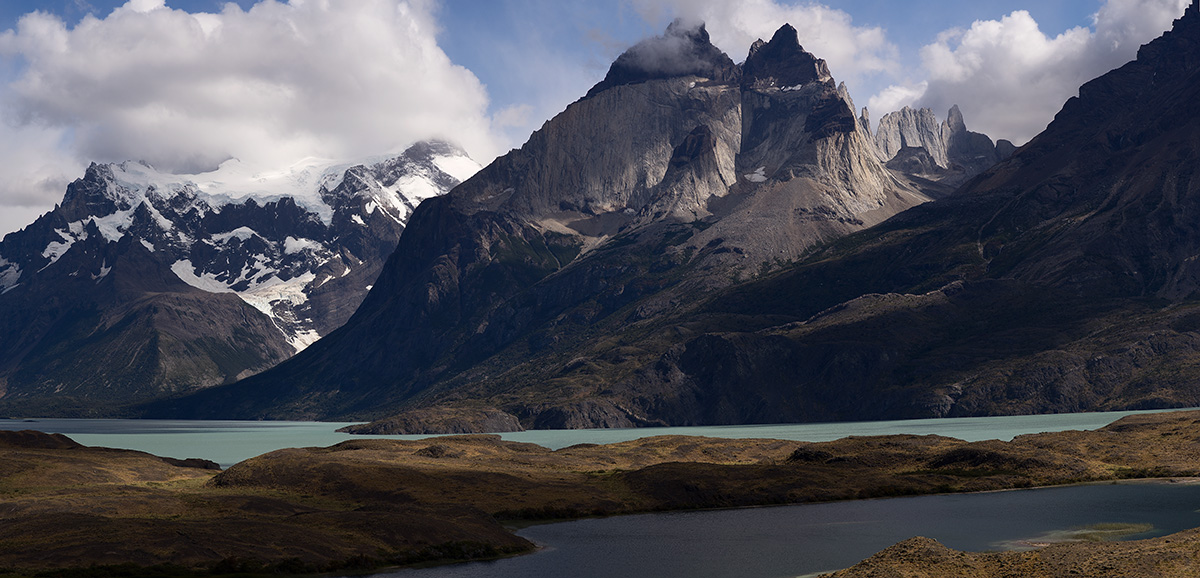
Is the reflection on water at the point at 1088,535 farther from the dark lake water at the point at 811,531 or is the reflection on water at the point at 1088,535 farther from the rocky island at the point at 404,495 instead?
the rocky island at the point at 404,495

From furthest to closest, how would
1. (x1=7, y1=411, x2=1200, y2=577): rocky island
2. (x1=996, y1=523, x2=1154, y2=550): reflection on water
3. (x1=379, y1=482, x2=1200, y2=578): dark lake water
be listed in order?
(x1=996, y1=523, x2=1154, y2=550): reflection on water → (x1=379, y1=482, x2=1200, y2=578): dark lake water → (x1=7, y1=411, x2=1200, y2=577): rocky island

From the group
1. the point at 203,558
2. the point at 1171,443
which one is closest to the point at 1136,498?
the point at 1171,443

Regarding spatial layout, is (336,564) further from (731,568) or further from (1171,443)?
(1171,443)

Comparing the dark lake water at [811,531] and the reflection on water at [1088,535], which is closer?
the dark lake water at [811,531]

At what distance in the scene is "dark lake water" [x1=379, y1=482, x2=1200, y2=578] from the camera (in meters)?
100

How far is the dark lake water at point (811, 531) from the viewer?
100 m

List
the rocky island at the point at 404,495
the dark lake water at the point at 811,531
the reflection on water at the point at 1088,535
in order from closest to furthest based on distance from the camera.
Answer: the rocky island at the point at 404,495, the dark lake water at the point at 811,531, the reflection on water at the point at 1088,535

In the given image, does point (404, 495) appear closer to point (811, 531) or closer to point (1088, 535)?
point (811, 531)

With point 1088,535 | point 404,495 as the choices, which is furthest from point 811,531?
point 404,495

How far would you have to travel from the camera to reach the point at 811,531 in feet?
397

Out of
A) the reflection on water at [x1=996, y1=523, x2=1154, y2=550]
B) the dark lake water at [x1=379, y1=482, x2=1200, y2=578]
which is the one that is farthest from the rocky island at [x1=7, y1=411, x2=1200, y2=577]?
the reflection on water at [x1=996, y1=523, x2=1154, y2=550]

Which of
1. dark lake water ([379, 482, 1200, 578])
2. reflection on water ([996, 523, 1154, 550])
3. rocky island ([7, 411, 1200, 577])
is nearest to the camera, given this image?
rocky island ([7, 411, 1200, 577])

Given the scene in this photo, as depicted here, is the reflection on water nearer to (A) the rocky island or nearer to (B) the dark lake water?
(B) the dark lake water

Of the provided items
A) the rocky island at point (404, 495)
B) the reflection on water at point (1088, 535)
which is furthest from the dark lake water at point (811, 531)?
the rocky island at point (404, 495)
